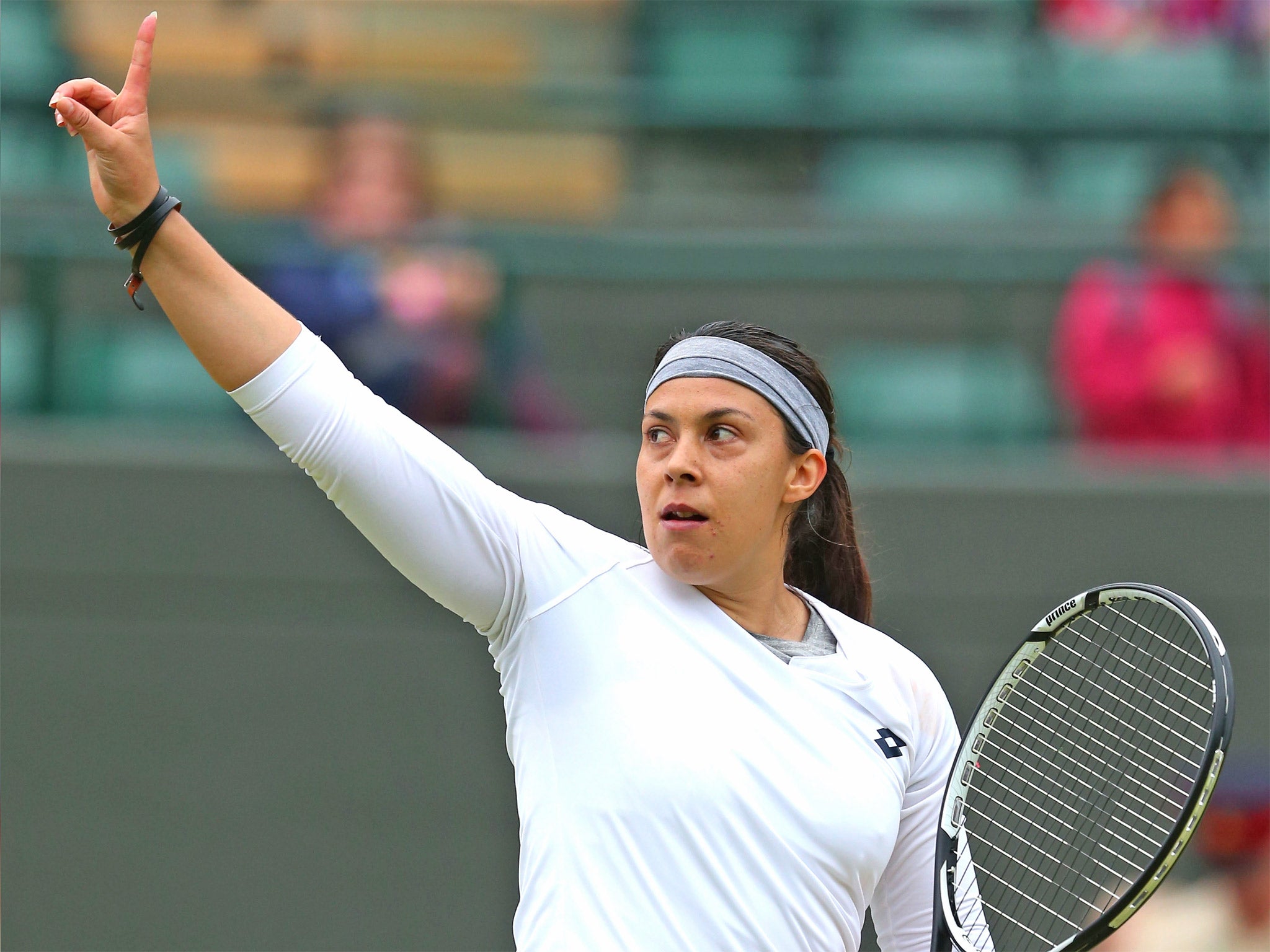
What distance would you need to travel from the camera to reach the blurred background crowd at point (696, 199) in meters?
5.32

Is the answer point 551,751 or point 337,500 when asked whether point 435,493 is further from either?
point 551,751

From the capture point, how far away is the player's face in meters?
2.11

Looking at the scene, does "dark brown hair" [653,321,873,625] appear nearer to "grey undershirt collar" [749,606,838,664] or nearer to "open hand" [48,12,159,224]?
"grey undershirt collar" [749,606,838,664]

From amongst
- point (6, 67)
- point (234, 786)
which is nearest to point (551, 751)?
point (234, 786)

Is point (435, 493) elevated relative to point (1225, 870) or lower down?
elevated

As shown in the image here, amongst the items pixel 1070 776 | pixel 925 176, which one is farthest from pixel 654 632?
pixel 925 176

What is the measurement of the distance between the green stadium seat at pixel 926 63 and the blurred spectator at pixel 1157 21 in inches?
8.9

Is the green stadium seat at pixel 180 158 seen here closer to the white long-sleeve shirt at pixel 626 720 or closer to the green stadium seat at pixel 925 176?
the green stadium seat at pixel 925 176

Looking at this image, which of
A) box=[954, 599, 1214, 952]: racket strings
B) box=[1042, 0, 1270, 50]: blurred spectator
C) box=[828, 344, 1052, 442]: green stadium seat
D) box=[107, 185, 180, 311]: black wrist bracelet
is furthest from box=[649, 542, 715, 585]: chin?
box=[1042, 0, 1270, 50]: blurred spectator

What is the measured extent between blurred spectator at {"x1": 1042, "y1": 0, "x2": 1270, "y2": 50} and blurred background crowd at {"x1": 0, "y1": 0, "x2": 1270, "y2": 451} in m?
0.01

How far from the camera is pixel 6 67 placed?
619 cm

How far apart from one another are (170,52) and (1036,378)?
3806mm

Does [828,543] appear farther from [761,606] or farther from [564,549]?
[564,549]

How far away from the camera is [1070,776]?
104 inches
